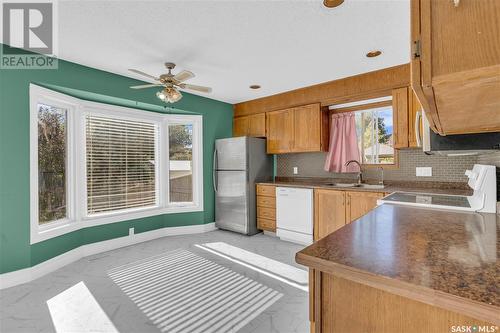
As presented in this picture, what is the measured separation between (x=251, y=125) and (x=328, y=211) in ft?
7.32

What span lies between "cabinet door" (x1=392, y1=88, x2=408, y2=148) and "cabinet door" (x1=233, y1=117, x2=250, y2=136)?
254cm

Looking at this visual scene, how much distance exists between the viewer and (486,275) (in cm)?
68

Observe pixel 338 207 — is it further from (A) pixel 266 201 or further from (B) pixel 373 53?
(B) pixel 373 53

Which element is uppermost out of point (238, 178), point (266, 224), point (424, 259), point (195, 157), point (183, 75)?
point (183, 75)

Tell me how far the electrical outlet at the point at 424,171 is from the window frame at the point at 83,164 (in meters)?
A: 3.36

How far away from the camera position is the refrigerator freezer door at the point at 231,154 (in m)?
4.24

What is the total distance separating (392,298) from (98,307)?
237 cm

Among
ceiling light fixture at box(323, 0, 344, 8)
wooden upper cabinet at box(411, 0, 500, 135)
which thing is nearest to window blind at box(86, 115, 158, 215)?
ceiling light fixture at box(323, 0, 344, 8)

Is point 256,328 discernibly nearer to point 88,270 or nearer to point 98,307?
point 98,307

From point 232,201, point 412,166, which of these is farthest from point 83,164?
point 412,166

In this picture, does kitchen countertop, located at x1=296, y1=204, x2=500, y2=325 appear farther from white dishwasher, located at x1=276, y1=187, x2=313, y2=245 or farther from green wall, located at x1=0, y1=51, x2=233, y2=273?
green wall, located at x1=0, y1=51, x2=233, y2=273

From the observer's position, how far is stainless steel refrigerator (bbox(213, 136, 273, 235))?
4.23m

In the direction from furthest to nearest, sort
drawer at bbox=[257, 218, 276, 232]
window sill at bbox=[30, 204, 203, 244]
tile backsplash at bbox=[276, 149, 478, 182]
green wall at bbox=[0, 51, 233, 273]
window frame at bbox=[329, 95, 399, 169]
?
drawer at bbox=[257, 218, 276, 232], window frame at bbox=[329, 95, 399, 169], tile backsplash at bbox=[276, 149, 478, 182], window sill at bbox=[30, 204, 203, 244], green wall at bbox=[0, 51, 233, 273]

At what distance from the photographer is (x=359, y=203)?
10.3 feet
